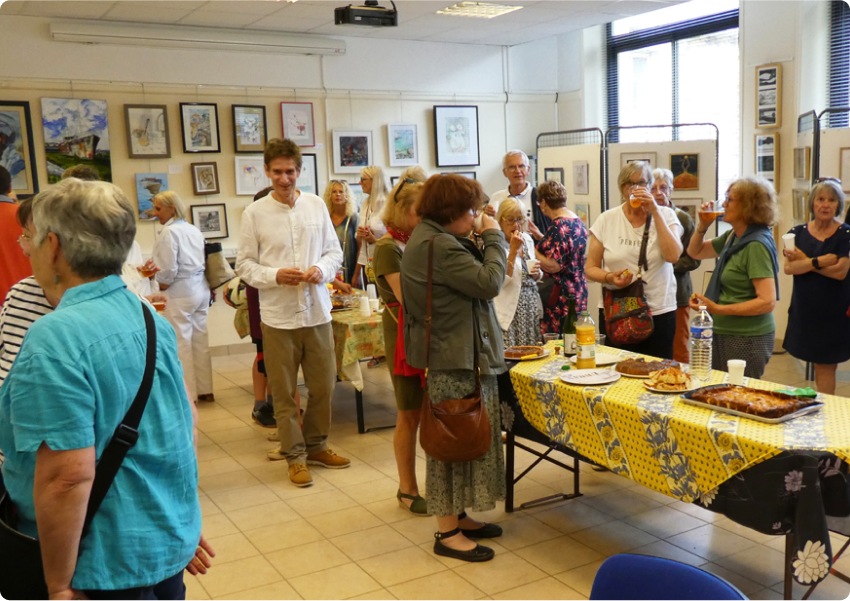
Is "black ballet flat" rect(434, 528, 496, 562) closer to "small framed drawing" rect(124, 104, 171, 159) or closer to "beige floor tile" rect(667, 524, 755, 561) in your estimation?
Answer: "beige floor tile" rect(667, 524, 755, 561)

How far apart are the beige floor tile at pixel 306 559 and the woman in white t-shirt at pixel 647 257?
163 centimetres

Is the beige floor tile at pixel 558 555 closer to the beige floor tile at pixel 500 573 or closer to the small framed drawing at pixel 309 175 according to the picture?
the beige floor tile at pixel 500 573

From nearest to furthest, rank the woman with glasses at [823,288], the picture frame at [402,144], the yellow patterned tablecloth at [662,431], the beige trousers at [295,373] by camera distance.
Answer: the yellow patterned tablecloth at [662,431] < the beige trousers at [295,373] < the woman with glasses at [823,288] < the picture frame at [402,144]

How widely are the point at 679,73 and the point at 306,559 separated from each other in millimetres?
6523

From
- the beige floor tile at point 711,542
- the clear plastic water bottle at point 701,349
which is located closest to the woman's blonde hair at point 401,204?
the clear plastic water bottle at point 701,349

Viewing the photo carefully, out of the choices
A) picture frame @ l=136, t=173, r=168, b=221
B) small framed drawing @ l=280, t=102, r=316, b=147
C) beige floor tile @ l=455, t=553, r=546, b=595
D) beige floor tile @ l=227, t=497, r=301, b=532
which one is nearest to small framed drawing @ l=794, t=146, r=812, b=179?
beige floor tile @ l=455, t=553, r=546, b=595

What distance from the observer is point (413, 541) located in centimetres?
334

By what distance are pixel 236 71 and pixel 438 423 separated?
17.6 feet

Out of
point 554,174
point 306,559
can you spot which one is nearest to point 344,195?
point 554,174

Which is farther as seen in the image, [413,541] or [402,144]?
[402,144]

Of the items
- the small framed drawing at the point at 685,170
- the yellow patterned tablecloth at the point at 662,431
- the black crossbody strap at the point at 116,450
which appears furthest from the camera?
the small framed drawing at the point at 685,170

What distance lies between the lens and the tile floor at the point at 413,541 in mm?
2926

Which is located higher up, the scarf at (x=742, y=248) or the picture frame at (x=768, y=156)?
the picture frame at (x=768, y=156)

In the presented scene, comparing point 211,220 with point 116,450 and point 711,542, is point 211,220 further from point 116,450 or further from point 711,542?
point 116,450
